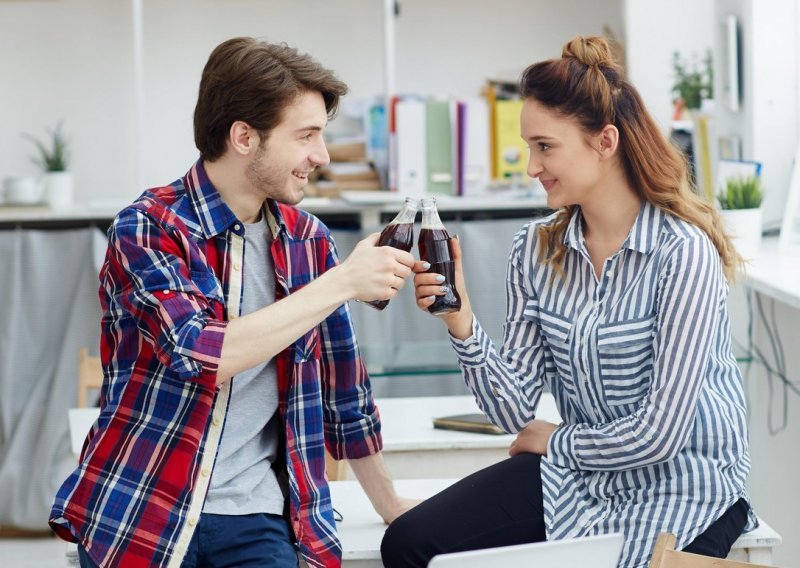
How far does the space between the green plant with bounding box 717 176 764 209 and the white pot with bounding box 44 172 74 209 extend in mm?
2399

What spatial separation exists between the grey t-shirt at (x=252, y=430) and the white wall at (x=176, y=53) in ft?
9.98

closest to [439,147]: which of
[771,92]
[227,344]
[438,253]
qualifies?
[771,92]

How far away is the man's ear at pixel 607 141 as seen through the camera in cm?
184

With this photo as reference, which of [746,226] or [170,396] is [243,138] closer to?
[170,396]

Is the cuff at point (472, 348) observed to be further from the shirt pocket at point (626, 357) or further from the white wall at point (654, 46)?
the white wall at point (654, 46)

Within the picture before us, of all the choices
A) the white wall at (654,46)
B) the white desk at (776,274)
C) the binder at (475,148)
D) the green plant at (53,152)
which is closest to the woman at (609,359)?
the white desk at (776,274)

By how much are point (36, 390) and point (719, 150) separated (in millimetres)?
2531

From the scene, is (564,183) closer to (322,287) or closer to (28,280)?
(322,287)

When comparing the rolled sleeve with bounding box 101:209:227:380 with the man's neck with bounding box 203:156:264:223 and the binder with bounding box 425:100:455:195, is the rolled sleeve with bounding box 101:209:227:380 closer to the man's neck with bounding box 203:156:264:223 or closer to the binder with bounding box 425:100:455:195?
the man's neck with bounding box 203:156:264:223

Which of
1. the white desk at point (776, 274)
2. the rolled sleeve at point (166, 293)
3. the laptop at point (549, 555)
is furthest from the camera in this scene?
the white desk at point (776, 274)

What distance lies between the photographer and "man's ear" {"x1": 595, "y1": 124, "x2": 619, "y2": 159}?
Answer: 6.05 ft

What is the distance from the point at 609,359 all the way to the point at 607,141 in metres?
0.35

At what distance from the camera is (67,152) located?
4.72m

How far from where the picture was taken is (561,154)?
186cm
